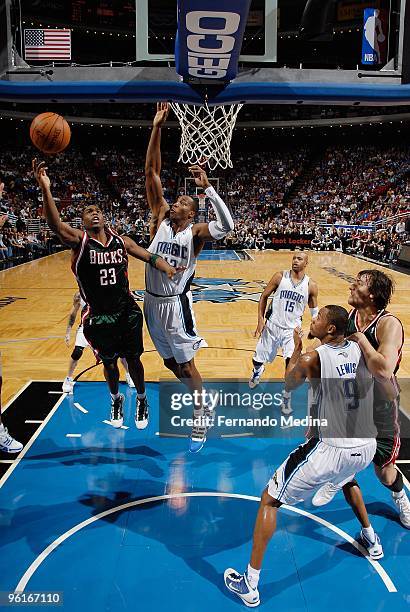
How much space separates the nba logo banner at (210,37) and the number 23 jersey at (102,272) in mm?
2207

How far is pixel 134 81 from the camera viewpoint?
5676mm

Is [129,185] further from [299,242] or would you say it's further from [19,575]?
[19,575]

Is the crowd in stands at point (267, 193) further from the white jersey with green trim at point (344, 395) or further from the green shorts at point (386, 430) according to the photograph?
the white jersey with green trim at point (344, 395)

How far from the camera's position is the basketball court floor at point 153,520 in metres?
2.81

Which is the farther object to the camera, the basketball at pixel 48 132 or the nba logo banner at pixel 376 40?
the nba logo banner at pixel 376 40

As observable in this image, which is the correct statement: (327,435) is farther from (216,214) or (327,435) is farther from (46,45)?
(46,45)

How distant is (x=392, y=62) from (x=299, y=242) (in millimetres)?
19138

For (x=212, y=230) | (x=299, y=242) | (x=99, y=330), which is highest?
(x=212, y=230)

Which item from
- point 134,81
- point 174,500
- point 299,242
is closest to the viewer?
point 174,500

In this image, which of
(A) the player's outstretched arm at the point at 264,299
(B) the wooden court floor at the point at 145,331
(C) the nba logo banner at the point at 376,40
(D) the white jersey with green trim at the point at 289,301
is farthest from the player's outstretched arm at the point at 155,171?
(C) the nba logo banner at the point at 376,40

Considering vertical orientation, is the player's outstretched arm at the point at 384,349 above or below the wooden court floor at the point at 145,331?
above

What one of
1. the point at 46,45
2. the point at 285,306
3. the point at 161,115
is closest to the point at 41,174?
the point at 161,115

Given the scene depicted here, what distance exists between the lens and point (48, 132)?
4504 millimetres

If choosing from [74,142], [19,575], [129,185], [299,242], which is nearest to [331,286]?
[19,575]
